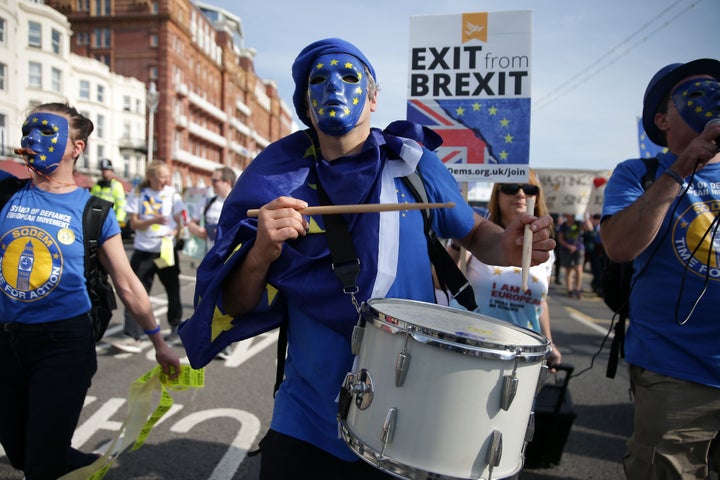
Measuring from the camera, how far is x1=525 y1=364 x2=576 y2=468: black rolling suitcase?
3223 mm

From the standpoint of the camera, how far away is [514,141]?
3.58m

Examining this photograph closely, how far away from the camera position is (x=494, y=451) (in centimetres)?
137

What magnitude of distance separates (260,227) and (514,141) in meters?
2.54

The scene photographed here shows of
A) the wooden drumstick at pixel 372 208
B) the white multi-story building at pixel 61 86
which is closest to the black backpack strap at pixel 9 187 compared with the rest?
the wooden drumstick at pixel 372 208

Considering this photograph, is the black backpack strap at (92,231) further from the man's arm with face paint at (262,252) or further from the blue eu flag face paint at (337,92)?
the blue eu flag face paint at (337,92)

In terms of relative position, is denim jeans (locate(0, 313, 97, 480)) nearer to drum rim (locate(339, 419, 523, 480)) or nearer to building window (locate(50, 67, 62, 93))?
drum rim (locate(339, 419, 523, 480))

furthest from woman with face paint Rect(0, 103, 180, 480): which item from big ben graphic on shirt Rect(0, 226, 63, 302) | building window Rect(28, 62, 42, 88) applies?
building window Rect(28, 62, 42, 88)

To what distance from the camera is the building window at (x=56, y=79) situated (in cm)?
Result: 3666

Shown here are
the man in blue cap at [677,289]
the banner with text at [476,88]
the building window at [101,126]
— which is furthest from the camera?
the building window at [101,126]

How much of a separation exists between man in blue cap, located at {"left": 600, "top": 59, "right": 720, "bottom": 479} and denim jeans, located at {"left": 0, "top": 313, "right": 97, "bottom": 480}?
2449 millimetres

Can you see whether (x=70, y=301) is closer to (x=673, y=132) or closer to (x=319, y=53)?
(x=319, y=53)

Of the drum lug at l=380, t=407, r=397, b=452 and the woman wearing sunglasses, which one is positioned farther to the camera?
the woman wearing sunglasses

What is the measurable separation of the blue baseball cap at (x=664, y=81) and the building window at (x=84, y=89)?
45990 mm

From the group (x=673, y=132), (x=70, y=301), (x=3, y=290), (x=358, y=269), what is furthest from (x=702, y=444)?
(x=3, y=290)
